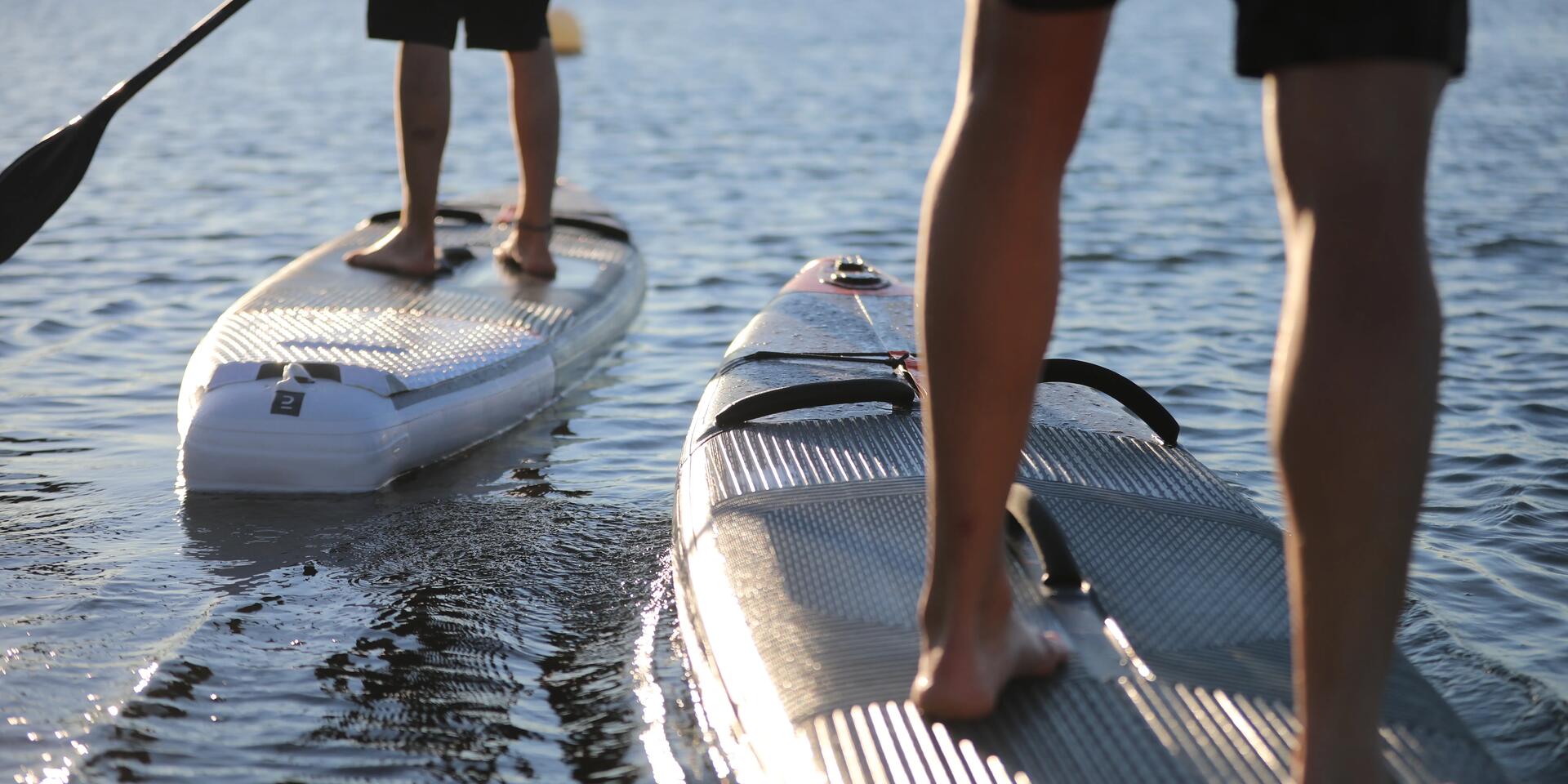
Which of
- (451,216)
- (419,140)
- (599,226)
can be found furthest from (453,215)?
(419,140)

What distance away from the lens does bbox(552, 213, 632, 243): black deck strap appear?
487 cm

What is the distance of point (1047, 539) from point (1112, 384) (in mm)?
787

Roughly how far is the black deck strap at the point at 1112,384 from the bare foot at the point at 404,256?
195 cm

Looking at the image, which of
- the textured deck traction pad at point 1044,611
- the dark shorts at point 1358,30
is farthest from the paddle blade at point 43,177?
the dark shorts at point 1358,30

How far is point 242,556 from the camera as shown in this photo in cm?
270

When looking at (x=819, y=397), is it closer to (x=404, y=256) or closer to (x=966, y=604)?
(x=966, y=604)

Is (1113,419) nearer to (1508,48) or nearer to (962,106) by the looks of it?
(962,106)

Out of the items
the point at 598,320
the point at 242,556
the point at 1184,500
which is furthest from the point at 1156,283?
the point at 242,556

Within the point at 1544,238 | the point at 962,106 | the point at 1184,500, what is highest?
the point at 962,106

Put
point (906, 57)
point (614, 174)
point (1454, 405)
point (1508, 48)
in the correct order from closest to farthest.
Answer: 1. point (1454, 405)
2. point (614, 174)
3. point (1508, 48)
4. point (906, 57)

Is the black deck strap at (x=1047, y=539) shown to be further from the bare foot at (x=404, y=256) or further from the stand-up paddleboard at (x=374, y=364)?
the bare foot at (x=404, y=256)

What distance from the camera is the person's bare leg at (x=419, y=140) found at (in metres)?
3.74

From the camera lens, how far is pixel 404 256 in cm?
394

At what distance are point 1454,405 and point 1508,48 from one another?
1273 cm
